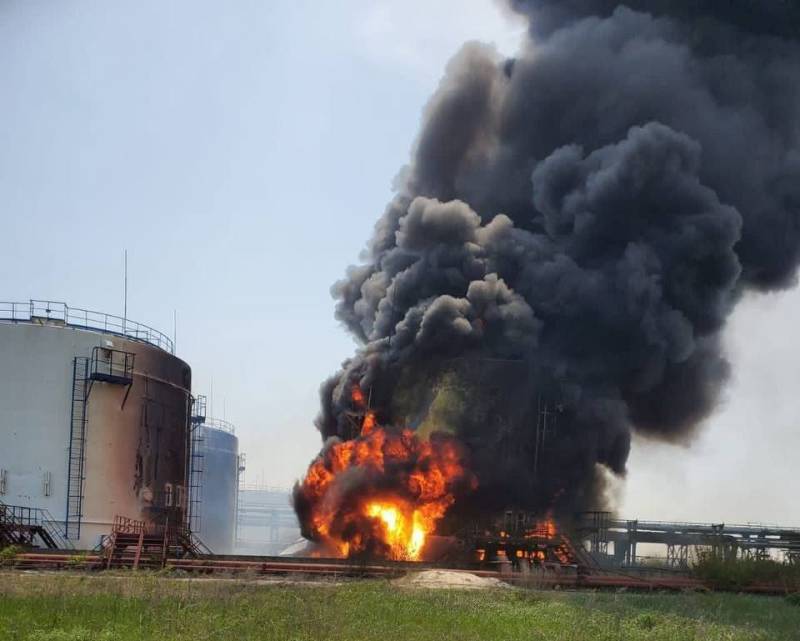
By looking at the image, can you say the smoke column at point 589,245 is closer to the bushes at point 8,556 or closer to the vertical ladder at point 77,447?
the vertical ladder at point 77,447

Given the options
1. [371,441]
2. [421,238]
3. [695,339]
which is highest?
[421,238]

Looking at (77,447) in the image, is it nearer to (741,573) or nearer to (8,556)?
(8,556)

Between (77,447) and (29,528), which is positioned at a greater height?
(77,447)

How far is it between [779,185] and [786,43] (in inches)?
315

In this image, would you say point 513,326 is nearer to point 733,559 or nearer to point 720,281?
point 720,281

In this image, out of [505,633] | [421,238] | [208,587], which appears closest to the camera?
[505,633]

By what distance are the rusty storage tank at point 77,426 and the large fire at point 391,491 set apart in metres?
10.9

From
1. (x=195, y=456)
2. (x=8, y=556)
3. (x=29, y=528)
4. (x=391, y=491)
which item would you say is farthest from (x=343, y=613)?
(x=195, y=456)

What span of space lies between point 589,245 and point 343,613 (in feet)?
99.8

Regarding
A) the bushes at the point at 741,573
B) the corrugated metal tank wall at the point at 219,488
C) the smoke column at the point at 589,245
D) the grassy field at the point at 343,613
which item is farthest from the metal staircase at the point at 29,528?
the corrugated metal tank wall at the point at 219,488

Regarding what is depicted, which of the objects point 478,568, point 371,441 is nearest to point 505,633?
point 478,568

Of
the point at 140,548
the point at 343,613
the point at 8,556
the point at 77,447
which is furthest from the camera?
the point at 77,447

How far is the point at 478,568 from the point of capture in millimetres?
47375

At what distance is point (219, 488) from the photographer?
10238 centimetres
